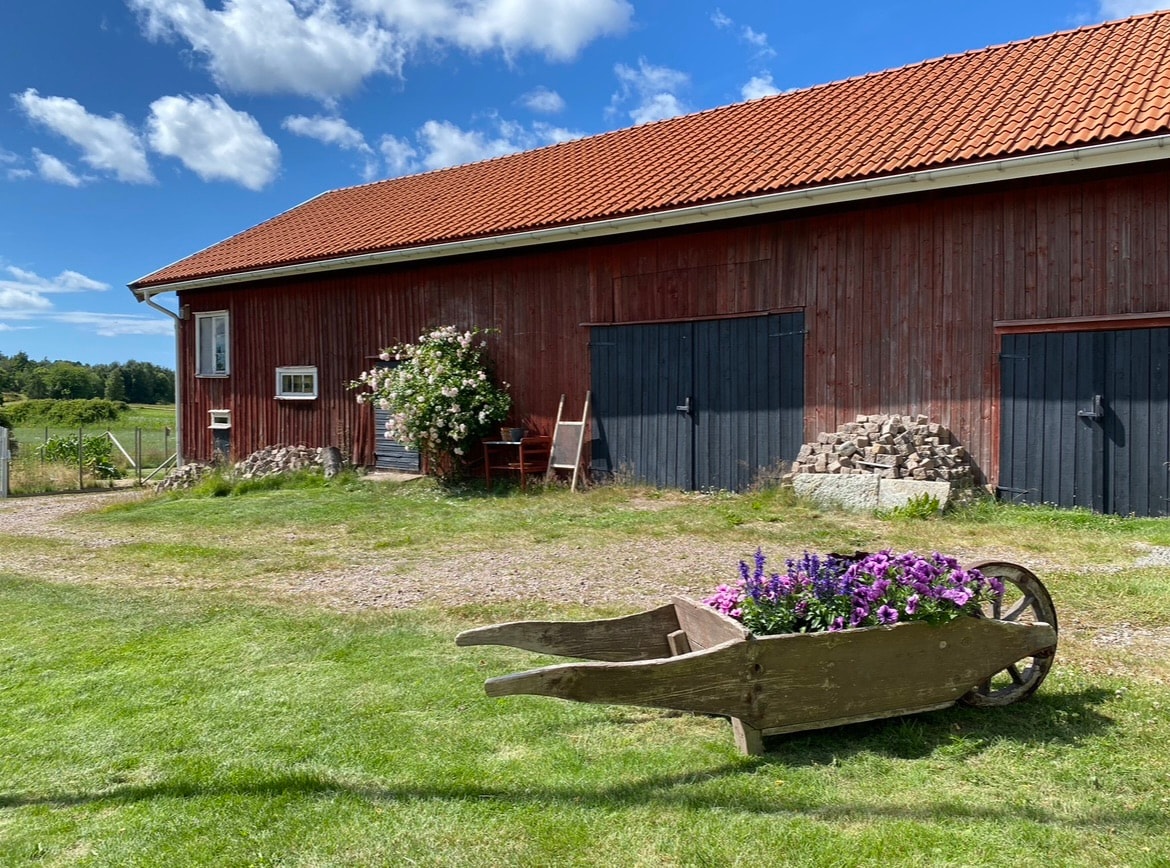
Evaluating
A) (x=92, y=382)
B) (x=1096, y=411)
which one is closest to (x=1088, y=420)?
(x=1096, y=411)

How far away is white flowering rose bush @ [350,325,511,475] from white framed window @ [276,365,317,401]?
2415 mm

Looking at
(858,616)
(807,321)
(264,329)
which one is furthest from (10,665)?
(264,329)

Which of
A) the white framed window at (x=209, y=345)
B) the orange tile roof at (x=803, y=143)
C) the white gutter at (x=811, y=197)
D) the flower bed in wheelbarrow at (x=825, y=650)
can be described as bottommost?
the flower bed in wheelbarrow at (x=825, y=650)

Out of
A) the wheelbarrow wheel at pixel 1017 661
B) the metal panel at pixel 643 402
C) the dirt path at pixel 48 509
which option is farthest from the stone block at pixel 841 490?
the dirt path at pixel 48 509

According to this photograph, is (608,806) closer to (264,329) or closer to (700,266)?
(700,266)

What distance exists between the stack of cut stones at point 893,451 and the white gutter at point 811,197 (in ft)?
7.67

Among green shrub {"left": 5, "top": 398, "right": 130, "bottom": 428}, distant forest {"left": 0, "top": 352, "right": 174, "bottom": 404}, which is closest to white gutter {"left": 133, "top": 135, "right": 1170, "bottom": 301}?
green shrub {"left": 5, "top": 398, "right": 130, "bottom": 428}

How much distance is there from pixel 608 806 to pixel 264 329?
14.1 meters

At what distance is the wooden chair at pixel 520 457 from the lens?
1169cm

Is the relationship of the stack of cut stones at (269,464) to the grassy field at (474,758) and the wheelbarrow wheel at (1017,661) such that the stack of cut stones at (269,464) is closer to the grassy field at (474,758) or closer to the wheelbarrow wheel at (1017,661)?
the grassy field at (474,758)

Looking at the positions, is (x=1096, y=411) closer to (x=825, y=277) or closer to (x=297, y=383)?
(x=825, y=277)

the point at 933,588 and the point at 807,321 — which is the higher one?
the point at 807,321

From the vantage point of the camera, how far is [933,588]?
3146 mm

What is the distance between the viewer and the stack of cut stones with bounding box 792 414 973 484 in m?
8.52
